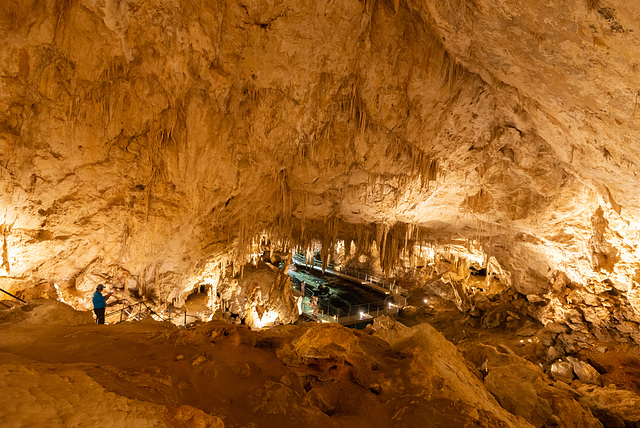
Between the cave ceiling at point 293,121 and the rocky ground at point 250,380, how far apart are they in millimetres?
2789

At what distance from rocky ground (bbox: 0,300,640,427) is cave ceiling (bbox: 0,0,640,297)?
2789 mm

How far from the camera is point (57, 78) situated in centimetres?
557

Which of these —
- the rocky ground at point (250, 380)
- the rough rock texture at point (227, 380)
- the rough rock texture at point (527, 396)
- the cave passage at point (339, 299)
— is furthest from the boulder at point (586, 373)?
the cave passage at point (339, 299)

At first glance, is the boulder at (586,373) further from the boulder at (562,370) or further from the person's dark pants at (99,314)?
the person's dark pants at (99,314)

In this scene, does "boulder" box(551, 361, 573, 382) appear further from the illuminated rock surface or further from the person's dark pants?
the person's dark pants

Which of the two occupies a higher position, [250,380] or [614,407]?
[250,380]

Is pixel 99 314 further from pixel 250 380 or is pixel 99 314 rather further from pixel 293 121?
pixel 293 121

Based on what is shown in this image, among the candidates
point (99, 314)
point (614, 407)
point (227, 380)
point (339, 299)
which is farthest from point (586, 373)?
point (99, 314)

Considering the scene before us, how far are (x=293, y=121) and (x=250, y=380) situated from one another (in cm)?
531

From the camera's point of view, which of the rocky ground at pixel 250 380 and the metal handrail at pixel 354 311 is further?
the metal handrail at pixel 354 311

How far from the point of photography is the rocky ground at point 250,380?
2.08 metres

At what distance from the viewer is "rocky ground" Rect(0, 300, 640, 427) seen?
208 cm

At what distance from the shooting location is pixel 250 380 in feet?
11.1

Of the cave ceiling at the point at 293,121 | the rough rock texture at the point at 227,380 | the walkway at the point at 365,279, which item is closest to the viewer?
the rough rock texture at the point at 227,380
